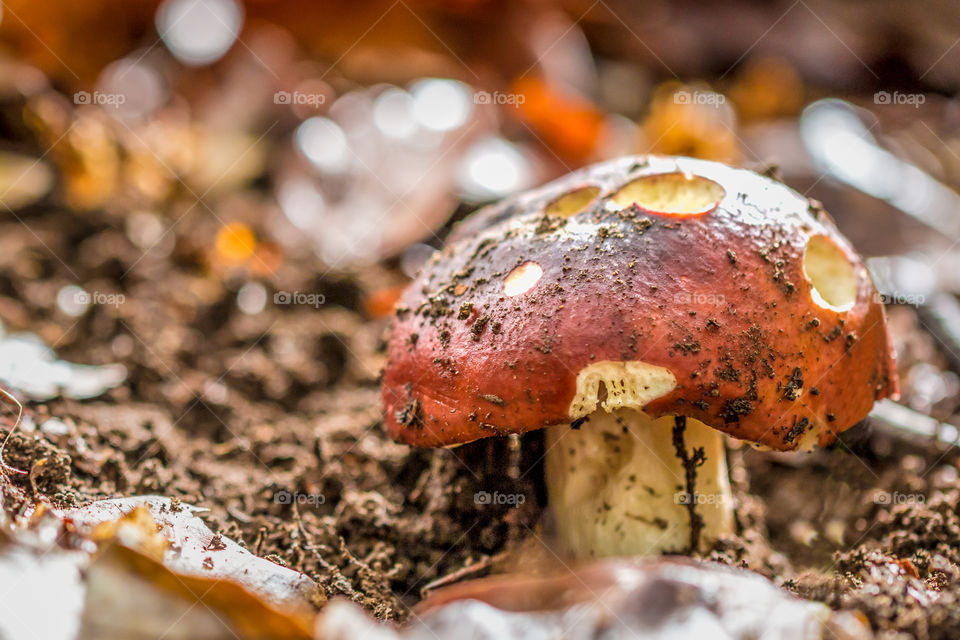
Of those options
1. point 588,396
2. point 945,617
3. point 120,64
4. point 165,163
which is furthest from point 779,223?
point 120,64

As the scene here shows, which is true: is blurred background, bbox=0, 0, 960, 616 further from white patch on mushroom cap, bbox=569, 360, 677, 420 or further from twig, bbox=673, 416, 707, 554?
white patch on mushroom cap, bbox=569, 360, 677, 420

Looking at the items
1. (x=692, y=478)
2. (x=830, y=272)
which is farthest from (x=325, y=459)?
(x=830, y=272)

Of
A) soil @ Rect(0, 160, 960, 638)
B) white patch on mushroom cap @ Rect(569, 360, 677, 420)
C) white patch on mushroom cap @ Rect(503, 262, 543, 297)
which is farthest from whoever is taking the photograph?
soil @ Rect(0, 160, 960, 638)

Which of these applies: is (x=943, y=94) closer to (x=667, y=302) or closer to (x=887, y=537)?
(x=887, y=537)

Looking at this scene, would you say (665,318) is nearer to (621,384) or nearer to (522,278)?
(621,384)

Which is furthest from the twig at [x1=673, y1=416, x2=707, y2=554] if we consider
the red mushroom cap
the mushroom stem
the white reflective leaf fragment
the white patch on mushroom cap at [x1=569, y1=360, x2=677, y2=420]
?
the white reflective leaf fragment

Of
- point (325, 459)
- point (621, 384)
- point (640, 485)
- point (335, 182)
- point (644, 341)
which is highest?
point (335, 182)

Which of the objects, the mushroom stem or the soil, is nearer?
the soil
